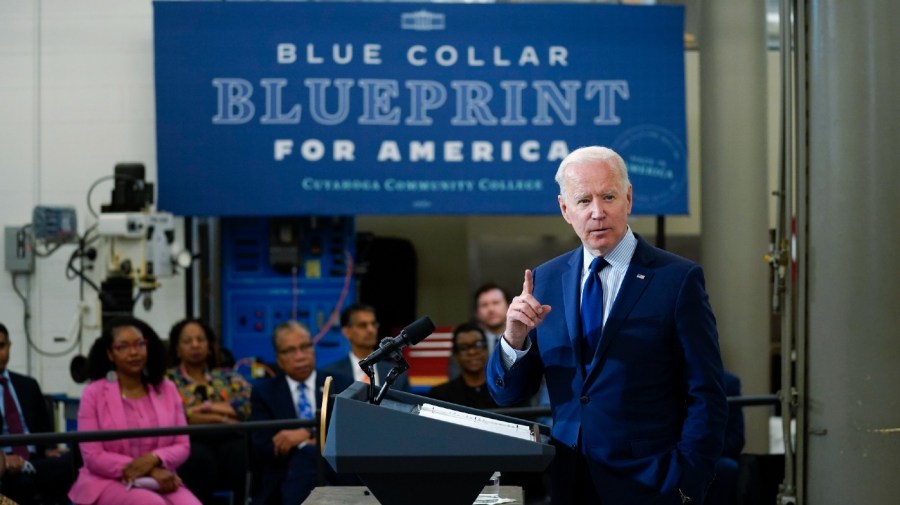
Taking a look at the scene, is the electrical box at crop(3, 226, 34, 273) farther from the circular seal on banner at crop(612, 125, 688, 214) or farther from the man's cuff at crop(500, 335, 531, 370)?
the man's cuff at crop(500, 335, 531, 370)

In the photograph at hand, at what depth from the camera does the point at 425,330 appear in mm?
2357

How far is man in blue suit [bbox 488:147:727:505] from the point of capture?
8.11ft

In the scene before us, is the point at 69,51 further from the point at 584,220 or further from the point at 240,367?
the point at 584,220

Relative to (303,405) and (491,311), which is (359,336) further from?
(491,311)

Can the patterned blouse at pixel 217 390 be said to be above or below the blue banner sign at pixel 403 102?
below

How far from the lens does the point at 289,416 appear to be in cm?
575

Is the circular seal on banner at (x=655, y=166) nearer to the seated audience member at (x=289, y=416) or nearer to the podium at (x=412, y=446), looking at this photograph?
the seated audience member at (x=289, y=416)

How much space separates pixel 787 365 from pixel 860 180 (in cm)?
71

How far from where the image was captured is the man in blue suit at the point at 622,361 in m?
2.47

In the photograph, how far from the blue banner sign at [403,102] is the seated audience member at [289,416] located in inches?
64.1

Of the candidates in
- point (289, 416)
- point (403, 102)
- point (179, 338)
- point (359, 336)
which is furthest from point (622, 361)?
point (403, 102)

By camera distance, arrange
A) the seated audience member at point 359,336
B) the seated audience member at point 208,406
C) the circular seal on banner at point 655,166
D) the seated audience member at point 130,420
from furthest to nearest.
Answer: the circular seal on banner at point 655,166 → the seated audience member at point 359,336 → the seated audience member at point 208,406 → the seated audience member at point 130,420

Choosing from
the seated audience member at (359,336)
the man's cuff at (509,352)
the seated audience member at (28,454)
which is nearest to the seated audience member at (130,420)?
the seated audience member at (28,454)

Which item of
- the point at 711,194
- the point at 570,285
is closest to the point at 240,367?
the point at 711,194
